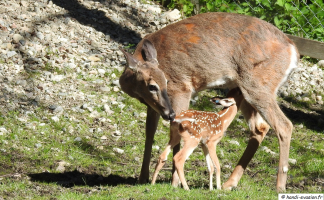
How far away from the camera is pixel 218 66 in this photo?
663 cm

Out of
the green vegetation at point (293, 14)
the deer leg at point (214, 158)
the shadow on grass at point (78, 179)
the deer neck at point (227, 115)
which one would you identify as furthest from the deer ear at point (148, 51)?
the green vegetation at point (293, 14)

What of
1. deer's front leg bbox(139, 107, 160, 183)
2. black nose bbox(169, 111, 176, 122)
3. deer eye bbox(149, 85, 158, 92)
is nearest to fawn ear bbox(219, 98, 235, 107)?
black nose bbox(169, 111, 176, 122)

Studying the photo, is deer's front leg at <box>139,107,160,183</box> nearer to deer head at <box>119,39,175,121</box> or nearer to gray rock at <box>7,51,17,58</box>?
deer head at <box>119,39,175,121</box>

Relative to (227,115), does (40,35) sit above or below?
below

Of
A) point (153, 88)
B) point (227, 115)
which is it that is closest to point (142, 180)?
point (153, 88)

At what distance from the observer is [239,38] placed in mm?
6684

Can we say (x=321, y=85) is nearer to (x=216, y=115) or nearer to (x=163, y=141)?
(x=163, y=141)

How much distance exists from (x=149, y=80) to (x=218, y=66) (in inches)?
37.1

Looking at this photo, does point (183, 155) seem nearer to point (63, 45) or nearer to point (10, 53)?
point (10, 53)

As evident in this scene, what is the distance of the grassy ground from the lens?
19.8 ft

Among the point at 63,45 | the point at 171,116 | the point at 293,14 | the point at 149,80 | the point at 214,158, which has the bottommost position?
the point at 63,45

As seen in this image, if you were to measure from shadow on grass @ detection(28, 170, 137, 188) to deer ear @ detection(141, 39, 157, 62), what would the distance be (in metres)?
1.79

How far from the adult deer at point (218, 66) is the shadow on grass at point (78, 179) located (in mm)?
854

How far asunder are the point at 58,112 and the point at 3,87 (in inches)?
45.1
